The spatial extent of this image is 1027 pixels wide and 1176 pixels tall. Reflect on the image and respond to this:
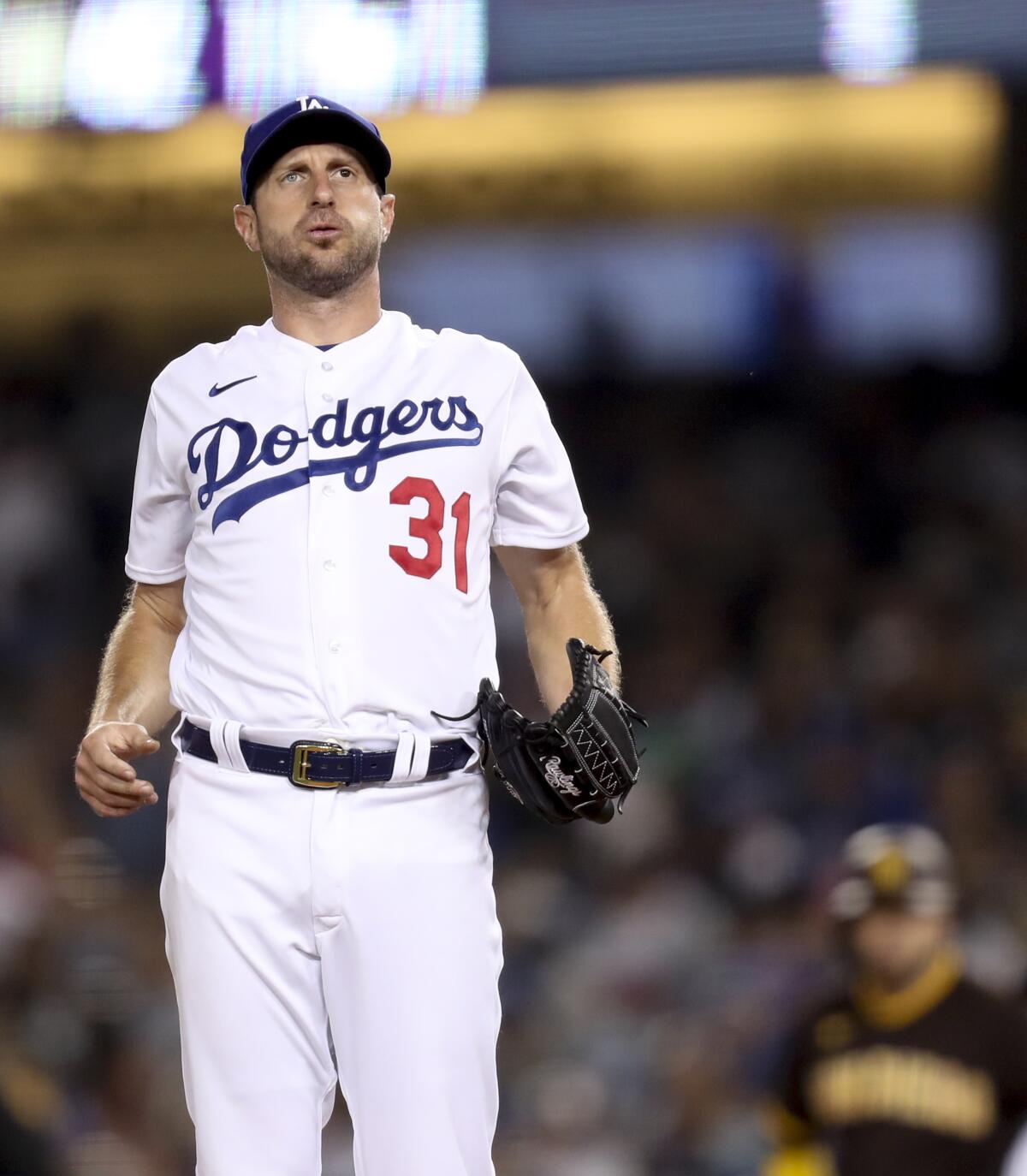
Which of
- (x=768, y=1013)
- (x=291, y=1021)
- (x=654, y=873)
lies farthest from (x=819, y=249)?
(x=291, y=1021)

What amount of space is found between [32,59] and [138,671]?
299 centimetres

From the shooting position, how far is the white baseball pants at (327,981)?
1810 millimetres

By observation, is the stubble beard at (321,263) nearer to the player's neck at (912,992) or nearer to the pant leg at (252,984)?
the pant leg at (252,984)

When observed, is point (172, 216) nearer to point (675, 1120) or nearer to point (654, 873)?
point (654, 873)

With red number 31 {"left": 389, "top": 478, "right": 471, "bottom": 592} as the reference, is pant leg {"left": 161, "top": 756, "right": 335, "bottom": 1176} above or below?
below

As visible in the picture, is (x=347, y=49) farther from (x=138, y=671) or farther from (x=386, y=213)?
(x=138, y=671)

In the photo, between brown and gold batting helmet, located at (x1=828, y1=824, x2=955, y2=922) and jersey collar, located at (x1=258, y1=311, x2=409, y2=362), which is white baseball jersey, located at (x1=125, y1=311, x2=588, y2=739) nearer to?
jersey collar, located at (x1=258, y1=311, x2=409, y2=362)

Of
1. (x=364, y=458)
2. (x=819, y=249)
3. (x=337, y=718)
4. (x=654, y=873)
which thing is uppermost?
(x=364, y=458)

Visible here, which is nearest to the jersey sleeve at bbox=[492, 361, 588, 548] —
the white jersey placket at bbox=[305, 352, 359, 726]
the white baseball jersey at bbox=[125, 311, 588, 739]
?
the white baseball jersey at bbox=[125, 311, 588, 739]

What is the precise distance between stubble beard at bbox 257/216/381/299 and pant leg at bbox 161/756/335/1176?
0.58 m

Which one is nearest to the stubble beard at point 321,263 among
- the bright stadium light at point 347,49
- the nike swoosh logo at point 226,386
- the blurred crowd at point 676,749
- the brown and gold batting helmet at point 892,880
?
the nike swoosh logo at point 226,386

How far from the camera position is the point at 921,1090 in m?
3.51

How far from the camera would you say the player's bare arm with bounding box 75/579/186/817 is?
188 cm

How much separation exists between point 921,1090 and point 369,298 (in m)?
2.23
